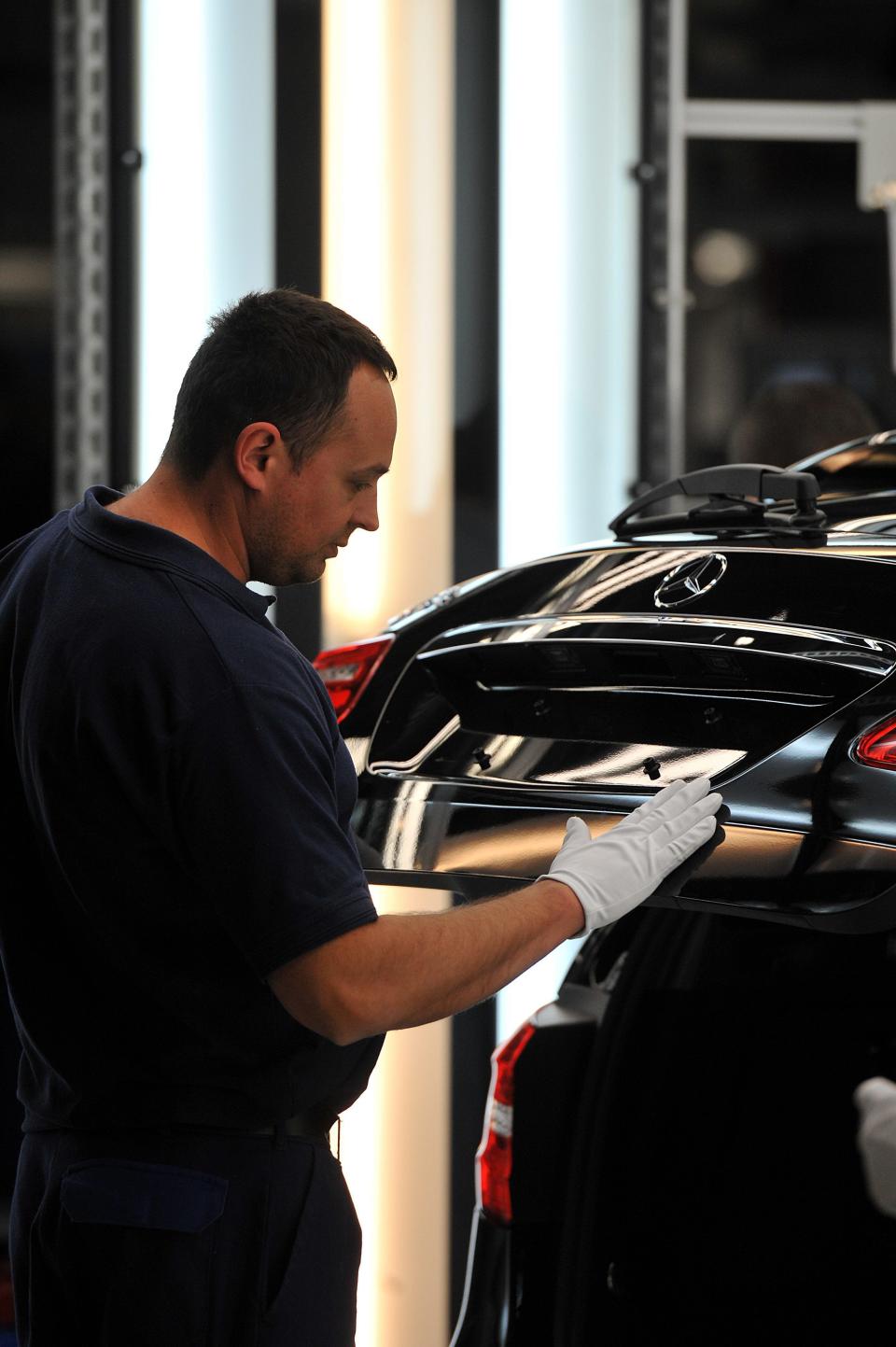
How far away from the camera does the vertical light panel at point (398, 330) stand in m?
3.51

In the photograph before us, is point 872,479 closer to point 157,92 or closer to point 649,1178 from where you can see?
point 649,1178

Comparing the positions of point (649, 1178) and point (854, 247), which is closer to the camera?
point (649, 1178)

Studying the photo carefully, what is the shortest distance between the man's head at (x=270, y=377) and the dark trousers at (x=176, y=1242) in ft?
2.05

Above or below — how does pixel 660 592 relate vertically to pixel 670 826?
above

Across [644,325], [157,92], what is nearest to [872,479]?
[644,325]

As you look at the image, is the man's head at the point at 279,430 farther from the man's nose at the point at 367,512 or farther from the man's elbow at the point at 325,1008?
the man's elbow at the point at 325,1008

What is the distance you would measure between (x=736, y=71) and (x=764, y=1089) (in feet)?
→ 11.7

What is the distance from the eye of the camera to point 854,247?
4688 mm

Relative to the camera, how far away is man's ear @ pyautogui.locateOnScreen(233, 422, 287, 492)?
144cm

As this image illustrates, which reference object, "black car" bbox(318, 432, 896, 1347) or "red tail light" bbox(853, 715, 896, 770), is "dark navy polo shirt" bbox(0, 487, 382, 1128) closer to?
"black car" bbox(318, 432, 896, 1347)

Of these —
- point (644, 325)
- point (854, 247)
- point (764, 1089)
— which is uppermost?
point (854, 247)

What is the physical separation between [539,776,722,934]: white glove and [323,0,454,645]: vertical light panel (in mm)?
2119

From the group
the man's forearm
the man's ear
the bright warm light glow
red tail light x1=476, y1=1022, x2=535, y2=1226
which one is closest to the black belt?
the man's forearm

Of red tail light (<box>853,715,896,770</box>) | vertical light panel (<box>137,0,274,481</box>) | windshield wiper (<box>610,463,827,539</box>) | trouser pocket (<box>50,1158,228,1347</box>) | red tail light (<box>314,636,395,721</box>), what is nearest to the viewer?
red tail light (<box>853,715,896,770</box>)
